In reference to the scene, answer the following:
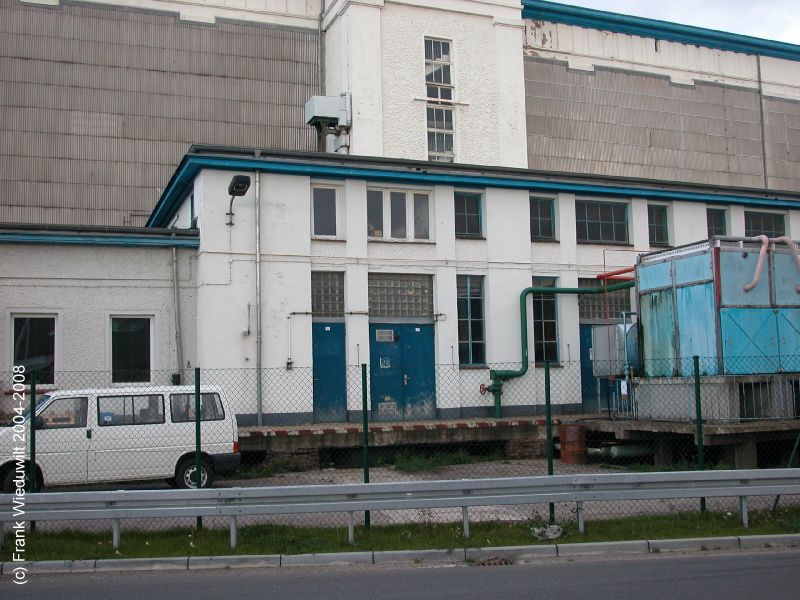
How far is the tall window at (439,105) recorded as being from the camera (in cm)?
3017

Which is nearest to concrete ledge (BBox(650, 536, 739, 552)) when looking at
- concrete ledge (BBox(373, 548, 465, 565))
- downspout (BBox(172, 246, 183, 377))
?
concrete ledge (BBox(373, 548, 465, 565))

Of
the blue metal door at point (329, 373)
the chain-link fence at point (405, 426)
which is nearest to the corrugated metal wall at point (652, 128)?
the chain-link fence at point (405, 426)

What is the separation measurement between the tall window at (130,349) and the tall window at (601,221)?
36.7 feet

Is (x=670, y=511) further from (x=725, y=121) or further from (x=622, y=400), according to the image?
(x=725, y=121)

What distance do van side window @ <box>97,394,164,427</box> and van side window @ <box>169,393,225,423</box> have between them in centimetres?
20

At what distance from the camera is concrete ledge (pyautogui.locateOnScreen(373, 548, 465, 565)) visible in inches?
388

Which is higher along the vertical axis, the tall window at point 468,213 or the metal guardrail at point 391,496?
the tall window at point 468,213

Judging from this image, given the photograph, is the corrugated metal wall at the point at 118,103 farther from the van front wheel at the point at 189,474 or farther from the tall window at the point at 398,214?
the van front wheel at the point at 189,474

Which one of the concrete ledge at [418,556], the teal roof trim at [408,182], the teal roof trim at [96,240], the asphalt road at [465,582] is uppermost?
the teal roof trim at [408,182]

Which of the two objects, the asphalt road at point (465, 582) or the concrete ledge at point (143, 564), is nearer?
the asphalt road at point (465, 582)

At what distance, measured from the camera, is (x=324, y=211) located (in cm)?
2028

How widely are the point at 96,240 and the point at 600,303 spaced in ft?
41.3

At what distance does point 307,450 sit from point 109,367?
5.25 meters

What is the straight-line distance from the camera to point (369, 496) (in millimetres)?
10453
